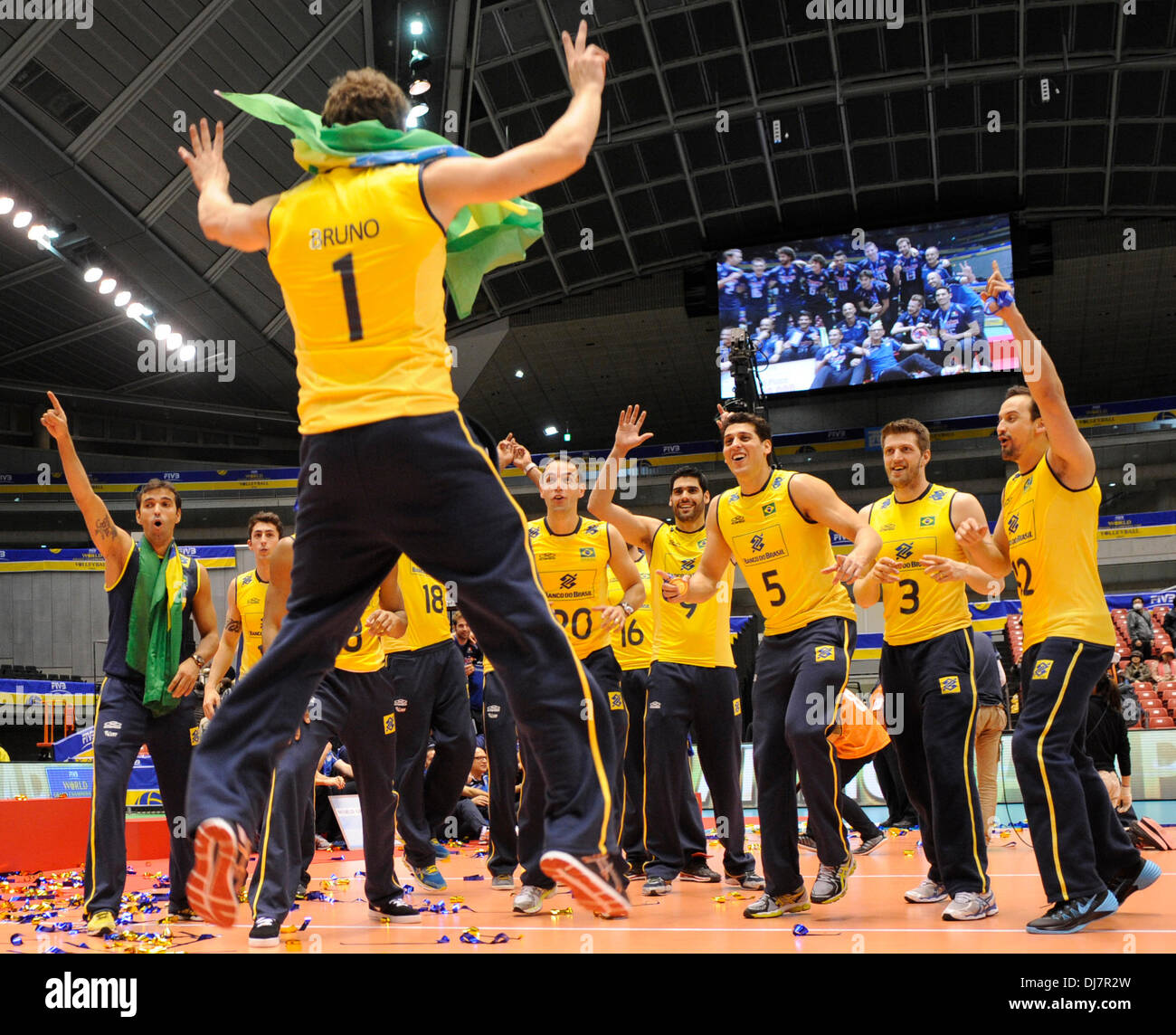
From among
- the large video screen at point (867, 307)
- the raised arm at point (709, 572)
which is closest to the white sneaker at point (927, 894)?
the raised arm at point (709, 572)

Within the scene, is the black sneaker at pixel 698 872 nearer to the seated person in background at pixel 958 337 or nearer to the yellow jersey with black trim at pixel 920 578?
the yellow jersey with black trim at pixel 920 578

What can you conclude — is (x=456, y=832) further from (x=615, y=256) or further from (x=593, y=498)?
(x=615, y=256)

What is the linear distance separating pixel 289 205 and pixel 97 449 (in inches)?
1263

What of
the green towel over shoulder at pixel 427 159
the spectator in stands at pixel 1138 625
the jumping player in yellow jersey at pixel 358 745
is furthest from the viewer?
the spectator in stands at pixel 1138 625

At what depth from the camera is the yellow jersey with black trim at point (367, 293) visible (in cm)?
290

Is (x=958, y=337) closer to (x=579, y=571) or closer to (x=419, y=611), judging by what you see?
(x=579, y=571)

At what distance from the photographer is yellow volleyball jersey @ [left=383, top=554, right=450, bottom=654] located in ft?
23.2

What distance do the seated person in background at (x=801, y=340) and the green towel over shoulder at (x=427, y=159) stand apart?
931 inches

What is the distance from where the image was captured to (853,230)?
86.7 feet

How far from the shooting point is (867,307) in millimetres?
25844

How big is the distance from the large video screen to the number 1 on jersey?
2197 cm

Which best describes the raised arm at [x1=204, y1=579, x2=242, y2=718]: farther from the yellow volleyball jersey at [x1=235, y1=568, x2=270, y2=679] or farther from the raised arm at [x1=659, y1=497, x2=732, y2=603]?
the raised arm at [x1=659, y1=497, x2=732, y2=603]
